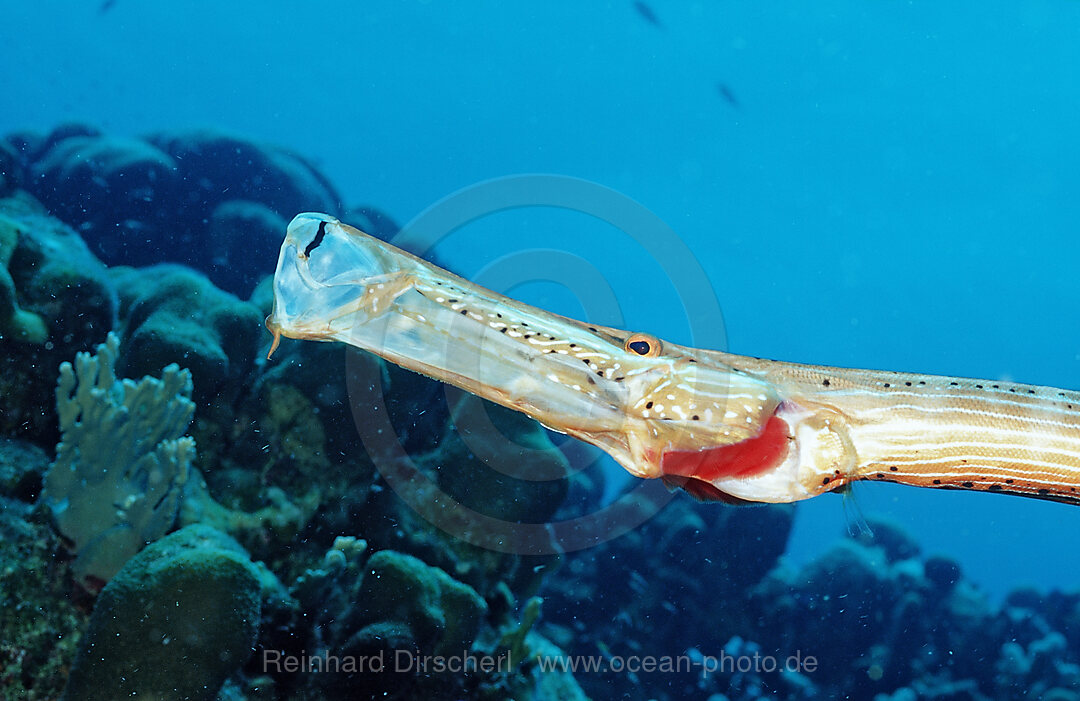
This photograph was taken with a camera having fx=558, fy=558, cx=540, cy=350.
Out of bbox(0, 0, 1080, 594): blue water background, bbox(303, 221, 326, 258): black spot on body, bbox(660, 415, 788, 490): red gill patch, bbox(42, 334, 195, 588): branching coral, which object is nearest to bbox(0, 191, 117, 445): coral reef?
bbox(42, 334, 195, 588): branching coral

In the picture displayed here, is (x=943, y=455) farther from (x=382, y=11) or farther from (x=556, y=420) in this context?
(x=382, y=11)

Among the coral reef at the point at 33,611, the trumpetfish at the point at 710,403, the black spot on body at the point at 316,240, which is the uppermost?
the trumpetfish at the point at 710,403

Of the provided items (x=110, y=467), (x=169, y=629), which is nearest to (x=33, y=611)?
(x=110, y=467)

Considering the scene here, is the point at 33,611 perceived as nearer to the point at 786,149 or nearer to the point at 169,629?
the point at 169,629

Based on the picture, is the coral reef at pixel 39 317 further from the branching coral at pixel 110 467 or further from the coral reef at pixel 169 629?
the coral reef at pixel 169 629

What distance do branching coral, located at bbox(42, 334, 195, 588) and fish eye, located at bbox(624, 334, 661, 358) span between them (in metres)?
3.87

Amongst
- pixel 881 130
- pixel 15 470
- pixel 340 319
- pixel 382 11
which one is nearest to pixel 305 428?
pixel 15 470

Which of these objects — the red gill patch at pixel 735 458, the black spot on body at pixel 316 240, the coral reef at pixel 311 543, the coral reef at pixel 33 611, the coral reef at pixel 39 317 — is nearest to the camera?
the black spot on body at pixel 316 240

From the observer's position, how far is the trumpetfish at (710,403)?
6.18 ft

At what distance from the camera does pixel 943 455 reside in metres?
2.12

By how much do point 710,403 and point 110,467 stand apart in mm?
4376

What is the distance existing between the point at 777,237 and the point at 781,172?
1320 cm

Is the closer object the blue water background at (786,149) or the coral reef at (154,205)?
the coral reef at (154,205)

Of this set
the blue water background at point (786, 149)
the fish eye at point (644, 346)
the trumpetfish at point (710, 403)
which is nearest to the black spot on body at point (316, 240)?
the trumpetfish at point (710, 403)
